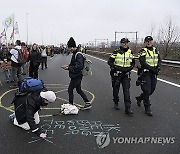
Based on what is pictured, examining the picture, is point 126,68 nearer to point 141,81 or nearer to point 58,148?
point 141,81

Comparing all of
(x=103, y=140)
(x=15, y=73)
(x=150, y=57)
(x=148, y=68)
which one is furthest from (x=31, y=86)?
(x=15, y=73)

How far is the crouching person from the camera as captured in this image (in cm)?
473

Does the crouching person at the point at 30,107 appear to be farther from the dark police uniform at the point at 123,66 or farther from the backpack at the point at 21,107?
the dark police uniform at the point at 123,66

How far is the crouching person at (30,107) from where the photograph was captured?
4.73 metres

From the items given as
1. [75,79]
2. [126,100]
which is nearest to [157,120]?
[126,100]

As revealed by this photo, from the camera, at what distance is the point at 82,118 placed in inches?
234

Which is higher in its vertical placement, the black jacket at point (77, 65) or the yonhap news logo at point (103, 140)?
the black jacket at point (77, 65)

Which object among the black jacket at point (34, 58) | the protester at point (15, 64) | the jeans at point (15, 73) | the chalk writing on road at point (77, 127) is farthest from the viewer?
the black jacket at point (34, 58)

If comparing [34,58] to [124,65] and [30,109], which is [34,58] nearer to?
[124,65]

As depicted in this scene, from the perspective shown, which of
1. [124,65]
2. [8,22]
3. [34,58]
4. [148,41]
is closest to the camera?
[148,41]

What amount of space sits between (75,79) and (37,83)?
1.68m

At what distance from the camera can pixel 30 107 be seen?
485 cm

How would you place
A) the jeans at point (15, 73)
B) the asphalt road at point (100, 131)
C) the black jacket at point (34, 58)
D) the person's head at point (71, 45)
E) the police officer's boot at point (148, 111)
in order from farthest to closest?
the black jacket at point (34, 58) < the jeans at point (15, 73) < the person's head at point (71, 45) < the police officer's boot at point (148, 111) < the asphalt road at point (100, 131)

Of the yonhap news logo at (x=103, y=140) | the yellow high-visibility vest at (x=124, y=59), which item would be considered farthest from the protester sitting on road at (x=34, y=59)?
the yonhap news logo at (x=103, y=140)
